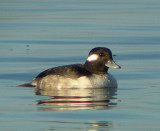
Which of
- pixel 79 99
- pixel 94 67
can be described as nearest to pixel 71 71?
pixel 94 67

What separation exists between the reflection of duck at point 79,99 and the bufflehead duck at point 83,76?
0.63ft

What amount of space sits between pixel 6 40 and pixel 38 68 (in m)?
5.39

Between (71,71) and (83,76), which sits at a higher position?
(71,71)

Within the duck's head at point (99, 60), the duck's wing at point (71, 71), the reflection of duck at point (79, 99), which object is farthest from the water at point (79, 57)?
the duck's wing at point (71, 71)

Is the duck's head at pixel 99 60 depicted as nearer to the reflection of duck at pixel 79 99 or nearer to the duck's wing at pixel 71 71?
the duck's wing at pixel 71 71

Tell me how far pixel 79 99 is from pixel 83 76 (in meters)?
1.84

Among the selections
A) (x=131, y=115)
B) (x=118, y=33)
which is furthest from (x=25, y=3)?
(x=131, y=115)

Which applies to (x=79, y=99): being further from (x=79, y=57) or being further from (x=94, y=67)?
(x=79, y=57)

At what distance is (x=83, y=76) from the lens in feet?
54.2

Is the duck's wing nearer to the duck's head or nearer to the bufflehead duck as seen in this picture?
the bufflehead duck

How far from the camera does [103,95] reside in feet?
50.9

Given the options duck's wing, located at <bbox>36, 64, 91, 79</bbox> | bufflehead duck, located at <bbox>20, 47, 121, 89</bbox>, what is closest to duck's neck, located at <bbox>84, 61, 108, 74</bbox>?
bufflehead duck, located at <bbox>20, 47, 121, 89</bbox>

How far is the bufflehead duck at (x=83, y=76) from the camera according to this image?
16484mm

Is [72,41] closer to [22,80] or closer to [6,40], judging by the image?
[6,40]
